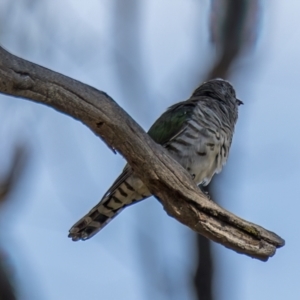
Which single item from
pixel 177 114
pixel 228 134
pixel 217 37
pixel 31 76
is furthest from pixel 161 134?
pixel 31 76

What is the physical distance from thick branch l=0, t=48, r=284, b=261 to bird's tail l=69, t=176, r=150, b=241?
1546 mm

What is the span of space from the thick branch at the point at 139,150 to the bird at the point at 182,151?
155 centimetres

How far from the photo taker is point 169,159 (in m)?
4.09

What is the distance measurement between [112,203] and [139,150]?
184 cm

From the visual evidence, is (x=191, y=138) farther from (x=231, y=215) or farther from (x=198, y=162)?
(x=231, y=215)

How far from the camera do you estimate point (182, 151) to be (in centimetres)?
584

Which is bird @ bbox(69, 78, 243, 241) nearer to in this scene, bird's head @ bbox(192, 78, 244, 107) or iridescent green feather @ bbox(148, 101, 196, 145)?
iridescent green feather @ bbox(148, 101, 196, 145)

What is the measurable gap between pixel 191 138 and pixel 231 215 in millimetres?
1950

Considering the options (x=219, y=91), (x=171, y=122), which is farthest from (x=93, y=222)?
(x=219, y=91)

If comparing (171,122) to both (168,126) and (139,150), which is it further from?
(139,150)

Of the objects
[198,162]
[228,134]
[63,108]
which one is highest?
[228,134]

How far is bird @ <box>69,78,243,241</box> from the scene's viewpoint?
566 cm

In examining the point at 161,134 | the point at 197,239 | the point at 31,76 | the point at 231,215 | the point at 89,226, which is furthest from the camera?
the point at 161,134

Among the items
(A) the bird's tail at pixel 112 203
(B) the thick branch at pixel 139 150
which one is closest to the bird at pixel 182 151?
(A) the bird's tail at pixel 112 203
